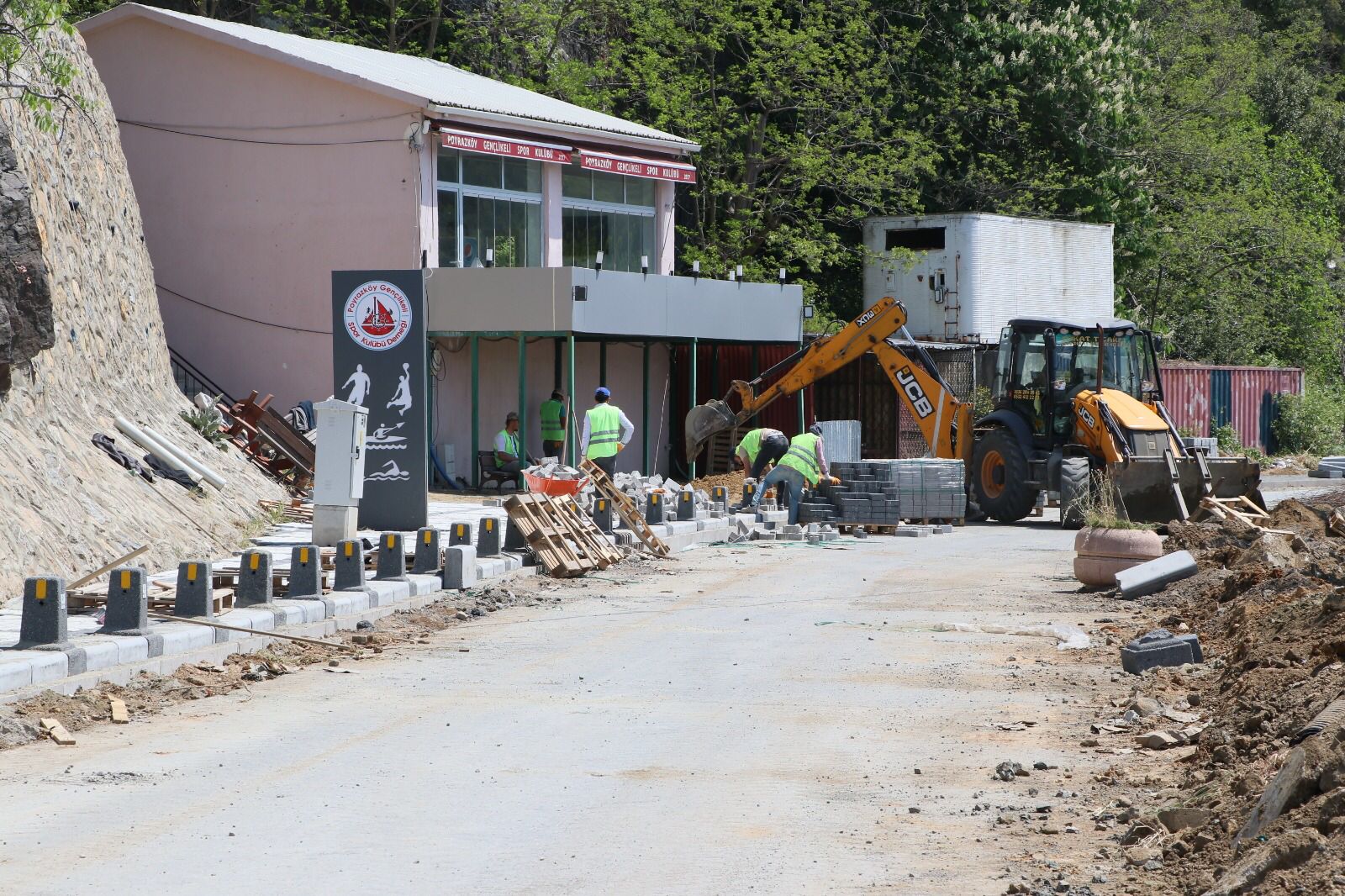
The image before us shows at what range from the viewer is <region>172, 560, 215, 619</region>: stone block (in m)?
12.8

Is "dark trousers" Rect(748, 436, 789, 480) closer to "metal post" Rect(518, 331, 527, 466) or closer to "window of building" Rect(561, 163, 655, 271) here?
"metal post" Rect(518, 331, 527, 466)

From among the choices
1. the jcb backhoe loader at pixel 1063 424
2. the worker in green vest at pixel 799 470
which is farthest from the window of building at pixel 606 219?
the worker in green vest at pixel 799 470

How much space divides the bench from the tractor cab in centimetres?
961

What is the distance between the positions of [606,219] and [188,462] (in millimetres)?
15453

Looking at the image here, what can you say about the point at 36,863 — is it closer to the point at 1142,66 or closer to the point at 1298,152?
the point at 1142,66

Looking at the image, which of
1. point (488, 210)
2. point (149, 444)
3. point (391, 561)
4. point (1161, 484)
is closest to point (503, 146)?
point (488, 210)

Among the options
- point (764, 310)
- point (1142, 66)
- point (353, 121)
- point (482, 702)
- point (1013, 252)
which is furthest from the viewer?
point (1142, 66)

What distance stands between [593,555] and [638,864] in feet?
39.8

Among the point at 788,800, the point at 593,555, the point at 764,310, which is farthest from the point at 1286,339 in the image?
the point at 788,800

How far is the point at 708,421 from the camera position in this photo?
3008 cm

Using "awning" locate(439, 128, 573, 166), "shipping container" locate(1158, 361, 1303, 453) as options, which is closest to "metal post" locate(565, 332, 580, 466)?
"awning" locate(439, 128, 573, 166)

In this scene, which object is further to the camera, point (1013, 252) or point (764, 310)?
point (1013, 252)

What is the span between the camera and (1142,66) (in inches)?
1804

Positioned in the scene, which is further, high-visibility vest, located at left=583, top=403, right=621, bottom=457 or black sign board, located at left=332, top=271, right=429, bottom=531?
high-visibility vest, located at left=583, top=403, right=621, bottom=457
